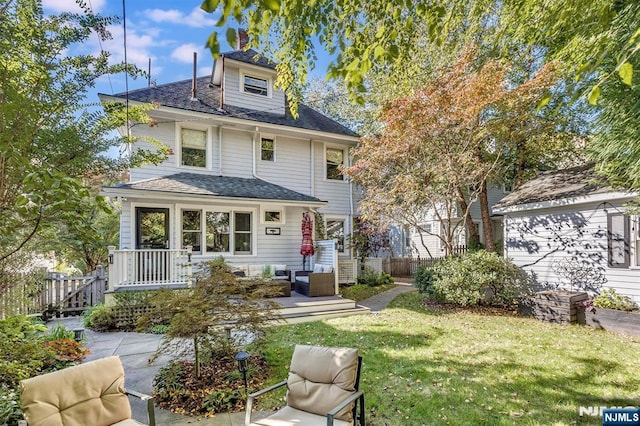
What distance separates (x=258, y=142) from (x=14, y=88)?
884 cm

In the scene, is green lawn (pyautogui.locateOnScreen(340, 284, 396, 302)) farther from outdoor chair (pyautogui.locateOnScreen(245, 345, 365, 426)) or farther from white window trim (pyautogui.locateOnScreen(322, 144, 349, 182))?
outdoor chair (pyautogui.locateOnScreen(245, 345, 365, 426))

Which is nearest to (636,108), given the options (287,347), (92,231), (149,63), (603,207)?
(603,207)

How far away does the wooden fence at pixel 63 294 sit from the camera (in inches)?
306

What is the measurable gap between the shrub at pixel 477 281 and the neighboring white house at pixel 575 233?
0.96 m

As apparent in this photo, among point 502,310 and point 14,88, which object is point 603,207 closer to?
point 502,310

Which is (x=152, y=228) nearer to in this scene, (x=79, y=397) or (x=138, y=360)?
(x=138, y=360)

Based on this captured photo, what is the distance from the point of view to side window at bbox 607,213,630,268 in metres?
7.44

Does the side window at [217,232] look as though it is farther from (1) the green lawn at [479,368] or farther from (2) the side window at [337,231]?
(1) the green lawn at [479,368]

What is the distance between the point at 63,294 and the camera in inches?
359

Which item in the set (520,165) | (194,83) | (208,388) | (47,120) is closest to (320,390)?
(208,388)

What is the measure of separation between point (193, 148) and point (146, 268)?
4596 mm

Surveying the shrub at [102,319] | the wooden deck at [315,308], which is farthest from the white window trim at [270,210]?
the shrub at [102,319]

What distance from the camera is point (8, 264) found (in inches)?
242

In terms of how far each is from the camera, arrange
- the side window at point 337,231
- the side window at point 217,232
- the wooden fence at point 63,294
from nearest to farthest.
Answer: the wooden fence at point 63,294 → the side window at point 217,232 → the side window at point 337,231
